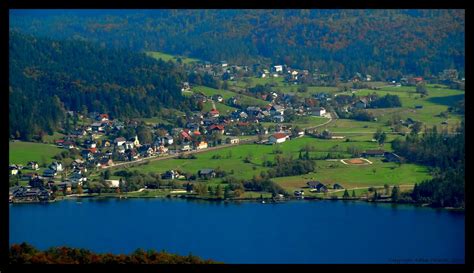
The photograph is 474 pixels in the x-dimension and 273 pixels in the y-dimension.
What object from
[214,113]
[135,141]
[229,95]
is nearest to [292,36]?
[229,95]

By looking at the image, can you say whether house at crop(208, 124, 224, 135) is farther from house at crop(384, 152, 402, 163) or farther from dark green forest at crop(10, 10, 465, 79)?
dark green forest at crop(10, 10, 465, 79)

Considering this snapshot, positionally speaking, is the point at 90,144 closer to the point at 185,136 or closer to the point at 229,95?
the point at 185,136

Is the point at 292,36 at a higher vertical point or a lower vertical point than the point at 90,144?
higher

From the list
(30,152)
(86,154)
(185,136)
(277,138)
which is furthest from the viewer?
(185,136)

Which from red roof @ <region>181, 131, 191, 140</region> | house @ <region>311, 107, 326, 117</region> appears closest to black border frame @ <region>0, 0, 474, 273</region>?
red roof @ <region>181, 131, 191, 140</region>

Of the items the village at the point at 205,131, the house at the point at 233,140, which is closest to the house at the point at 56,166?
the village at the point at 205,131

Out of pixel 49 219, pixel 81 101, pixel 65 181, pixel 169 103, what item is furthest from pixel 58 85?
pixel 49 219

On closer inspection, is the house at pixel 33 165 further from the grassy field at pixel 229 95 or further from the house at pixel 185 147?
the grassy field at pixel 229 95
